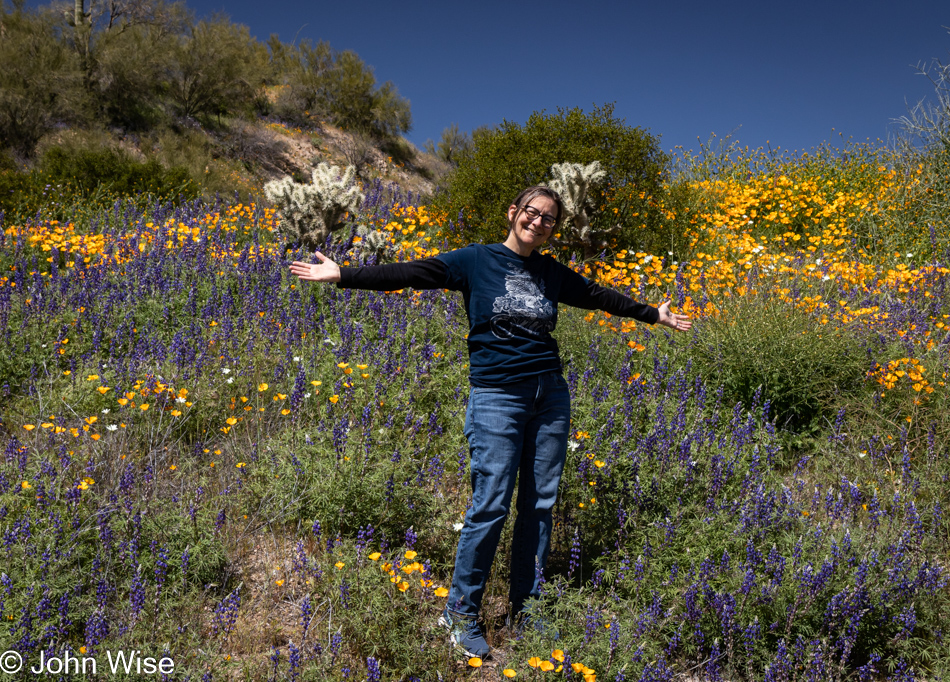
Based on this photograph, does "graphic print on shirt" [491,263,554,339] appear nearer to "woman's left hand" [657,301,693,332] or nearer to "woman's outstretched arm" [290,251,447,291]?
"woman's outstretched arm" [290,251,447,291]

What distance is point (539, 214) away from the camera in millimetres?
2744

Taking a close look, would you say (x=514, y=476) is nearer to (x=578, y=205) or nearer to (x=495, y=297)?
(x=495, y=297)

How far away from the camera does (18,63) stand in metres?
17.0

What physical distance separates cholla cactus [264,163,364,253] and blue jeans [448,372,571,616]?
544cm

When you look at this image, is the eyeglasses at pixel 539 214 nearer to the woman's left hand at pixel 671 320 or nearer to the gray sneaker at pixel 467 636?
the woman's left hand at pixel 671 320

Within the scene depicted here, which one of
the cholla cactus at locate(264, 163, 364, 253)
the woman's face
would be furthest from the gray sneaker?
the cholla cactus at locate(264, 163, 364, 253)

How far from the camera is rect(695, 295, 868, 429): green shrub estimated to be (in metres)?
4.75

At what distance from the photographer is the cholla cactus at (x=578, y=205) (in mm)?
7613

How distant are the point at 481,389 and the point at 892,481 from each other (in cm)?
306

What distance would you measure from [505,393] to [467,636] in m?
1.07

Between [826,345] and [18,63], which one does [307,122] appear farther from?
[826,345]

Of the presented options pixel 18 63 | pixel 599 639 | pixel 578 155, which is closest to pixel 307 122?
pixel 18 63

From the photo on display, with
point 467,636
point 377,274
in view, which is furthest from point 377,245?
point 467,636

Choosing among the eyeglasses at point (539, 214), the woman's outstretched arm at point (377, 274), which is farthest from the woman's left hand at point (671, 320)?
the woman's outstretched arm at point (377, 274)
